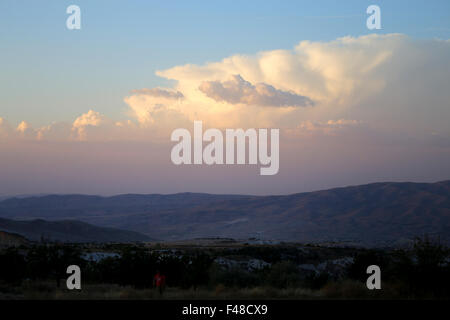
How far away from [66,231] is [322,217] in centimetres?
7629

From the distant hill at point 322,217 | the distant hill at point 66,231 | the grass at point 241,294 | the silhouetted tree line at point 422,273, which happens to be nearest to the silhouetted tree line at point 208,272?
the silhouetted tree line at point 422,273

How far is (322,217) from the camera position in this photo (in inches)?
5822

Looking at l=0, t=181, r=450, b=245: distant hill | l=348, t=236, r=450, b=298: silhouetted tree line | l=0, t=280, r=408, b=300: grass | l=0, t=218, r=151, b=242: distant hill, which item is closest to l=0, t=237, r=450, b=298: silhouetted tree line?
l=348, t=236, r=450, b=298: silhouetted tree line

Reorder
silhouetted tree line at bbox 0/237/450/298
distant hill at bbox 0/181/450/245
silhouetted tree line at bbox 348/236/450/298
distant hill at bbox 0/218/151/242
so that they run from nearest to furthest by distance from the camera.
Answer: silhouetted tree line at bbox 348/236/450/298, silhouetted tree line at bbox 0/237/450/298, distant hill at bbox 0/218/151/242, distant hill at bbox 0/181/450/245

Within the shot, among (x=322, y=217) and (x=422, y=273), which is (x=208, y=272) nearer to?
(x=422, y=273)

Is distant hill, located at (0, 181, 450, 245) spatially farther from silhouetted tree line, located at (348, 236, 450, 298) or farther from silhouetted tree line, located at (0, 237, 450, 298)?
silhouetted tree line, located at (348, 236, 450, 298)

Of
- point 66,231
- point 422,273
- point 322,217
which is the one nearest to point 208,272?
point 422,273

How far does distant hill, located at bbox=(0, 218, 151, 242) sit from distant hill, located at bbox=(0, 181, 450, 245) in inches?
595

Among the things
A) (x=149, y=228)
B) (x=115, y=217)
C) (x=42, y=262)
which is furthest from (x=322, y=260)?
(x=115, y=217)

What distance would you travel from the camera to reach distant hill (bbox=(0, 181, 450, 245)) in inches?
4796

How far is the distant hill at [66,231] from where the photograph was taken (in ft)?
350

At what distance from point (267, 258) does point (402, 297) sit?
1240 inches
